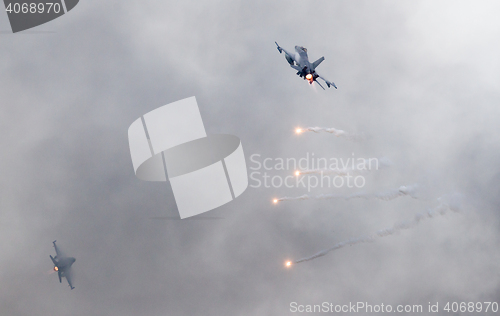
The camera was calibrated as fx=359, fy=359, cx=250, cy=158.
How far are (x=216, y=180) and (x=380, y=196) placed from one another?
47872 mm

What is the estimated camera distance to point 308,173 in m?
95.8

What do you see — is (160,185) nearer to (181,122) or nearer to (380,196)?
(181,122)

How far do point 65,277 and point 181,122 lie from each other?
6708 cm

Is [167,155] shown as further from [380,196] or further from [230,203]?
[380,196]

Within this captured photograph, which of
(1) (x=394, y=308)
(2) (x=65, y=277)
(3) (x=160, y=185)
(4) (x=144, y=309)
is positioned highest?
(3) (x=160, y=185)

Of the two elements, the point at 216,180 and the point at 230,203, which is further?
the point at 230,203

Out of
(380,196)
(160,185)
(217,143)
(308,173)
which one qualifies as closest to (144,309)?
(160,185)

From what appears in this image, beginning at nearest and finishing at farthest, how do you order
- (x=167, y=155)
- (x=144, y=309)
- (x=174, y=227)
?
(x=167, y=155) → (x=144, y=309) → (x=174, y=227)

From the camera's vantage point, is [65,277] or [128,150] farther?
[128,150]

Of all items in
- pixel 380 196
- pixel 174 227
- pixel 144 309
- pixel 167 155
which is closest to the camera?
pixel 380 196

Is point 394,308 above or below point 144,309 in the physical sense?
below

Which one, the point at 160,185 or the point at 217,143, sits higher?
the point at 217,143

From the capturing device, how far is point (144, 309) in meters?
127

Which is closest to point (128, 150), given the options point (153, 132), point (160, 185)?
point (160, 185)
